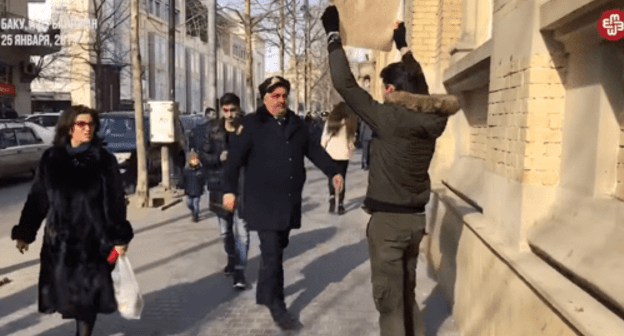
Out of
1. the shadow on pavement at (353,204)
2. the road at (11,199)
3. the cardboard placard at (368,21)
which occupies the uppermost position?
the cardboard placard at (368,21)

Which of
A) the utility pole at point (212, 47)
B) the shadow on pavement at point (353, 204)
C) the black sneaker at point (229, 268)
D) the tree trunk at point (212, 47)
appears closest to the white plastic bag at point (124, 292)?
the black sneaker at point (229, 268)

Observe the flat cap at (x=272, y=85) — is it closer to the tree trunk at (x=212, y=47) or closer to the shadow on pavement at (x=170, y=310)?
the shadow on pavement at (x=170, y=310)

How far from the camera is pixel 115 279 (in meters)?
4.14

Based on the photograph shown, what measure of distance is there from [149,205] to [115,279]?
699 centimetres

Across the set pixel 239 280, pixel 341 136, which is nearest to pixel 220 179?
pixel 239 280

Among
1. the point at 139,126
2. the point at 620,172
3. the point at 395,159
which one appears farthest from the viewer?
the point at 139,126

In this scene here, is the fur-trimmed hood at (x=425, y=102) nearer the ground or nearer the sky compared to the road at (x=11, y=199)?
nearer the sky

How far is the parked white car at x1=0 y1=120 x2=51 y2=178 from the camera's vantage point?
14547 mm

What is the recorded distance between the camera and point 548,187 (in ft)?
12.4

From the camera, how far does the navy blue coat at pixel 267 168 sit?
5020 millimetres

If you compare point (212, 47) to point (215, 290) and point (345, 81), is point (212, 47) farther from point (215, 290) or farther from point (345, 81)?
point (345, 81)

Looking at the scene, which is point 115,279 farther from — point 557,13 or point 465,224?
point 557,13

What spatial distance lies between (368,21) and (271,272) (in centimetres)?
216

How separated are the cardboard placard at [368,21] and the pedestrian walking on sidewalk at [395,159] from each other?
462 mm
